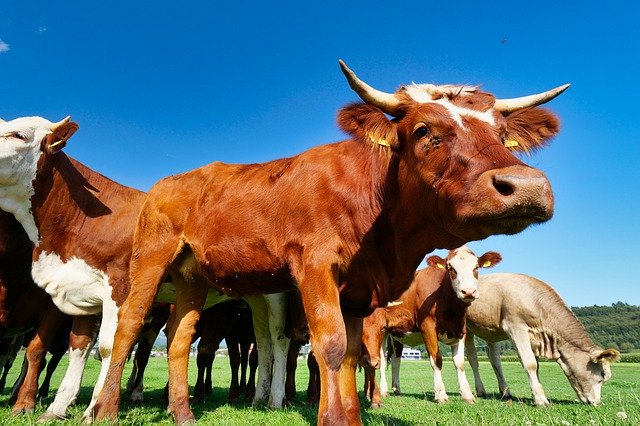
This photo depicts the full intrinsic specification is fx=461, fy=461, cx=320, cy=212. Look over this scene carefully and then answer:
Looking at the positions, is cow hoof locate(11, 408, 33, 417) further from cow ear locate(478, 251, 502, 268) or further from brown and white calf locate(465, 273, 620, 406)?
cow ear locate(478, 251, 502, 268)

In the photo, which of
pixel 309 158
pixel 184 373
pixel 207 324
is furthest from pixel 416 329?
pixel 309 158

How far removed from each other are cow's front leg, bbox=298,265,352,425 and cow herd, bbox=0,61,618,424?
1 centimetres

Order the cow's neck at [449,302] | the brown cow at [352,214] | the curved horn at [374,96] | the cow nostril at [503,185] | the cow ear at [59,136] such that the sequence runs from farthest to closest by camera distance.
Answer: the cow's neck at [449,302] → the cow ear at [59,136] → the curved horn at [374,96] → the brown cow at [352,214] → the cow nostril at [503,185]

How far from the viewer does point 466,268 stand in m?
10.2

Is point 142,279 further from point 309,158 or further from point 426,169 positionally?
point 426,169

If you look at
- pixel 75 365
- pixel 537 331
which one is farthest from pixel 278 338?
pixel 537 331

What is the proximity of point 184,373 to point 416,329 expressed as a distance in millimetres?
7998

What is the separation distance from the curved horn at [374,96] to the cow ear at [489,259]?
8.14 meters

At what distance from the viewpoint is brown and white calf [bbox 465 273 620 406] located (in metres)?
9.85

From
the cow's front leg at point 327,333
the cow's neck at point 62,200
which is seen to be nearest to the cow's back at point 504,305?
the cow's front leg at point 327,333

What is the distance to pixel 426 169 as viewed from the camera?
3.56m

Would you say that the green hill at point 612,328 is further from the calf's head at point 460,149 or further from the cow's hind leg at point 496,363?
the calf's head at point 460,149

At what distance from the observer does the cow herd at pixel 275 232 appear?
3482mm

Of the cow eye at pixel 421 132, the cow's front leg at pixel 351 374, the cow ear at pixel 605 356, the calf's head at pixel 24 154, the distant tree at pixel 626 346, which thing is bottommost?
the cow's front leg at pixel 351 374
